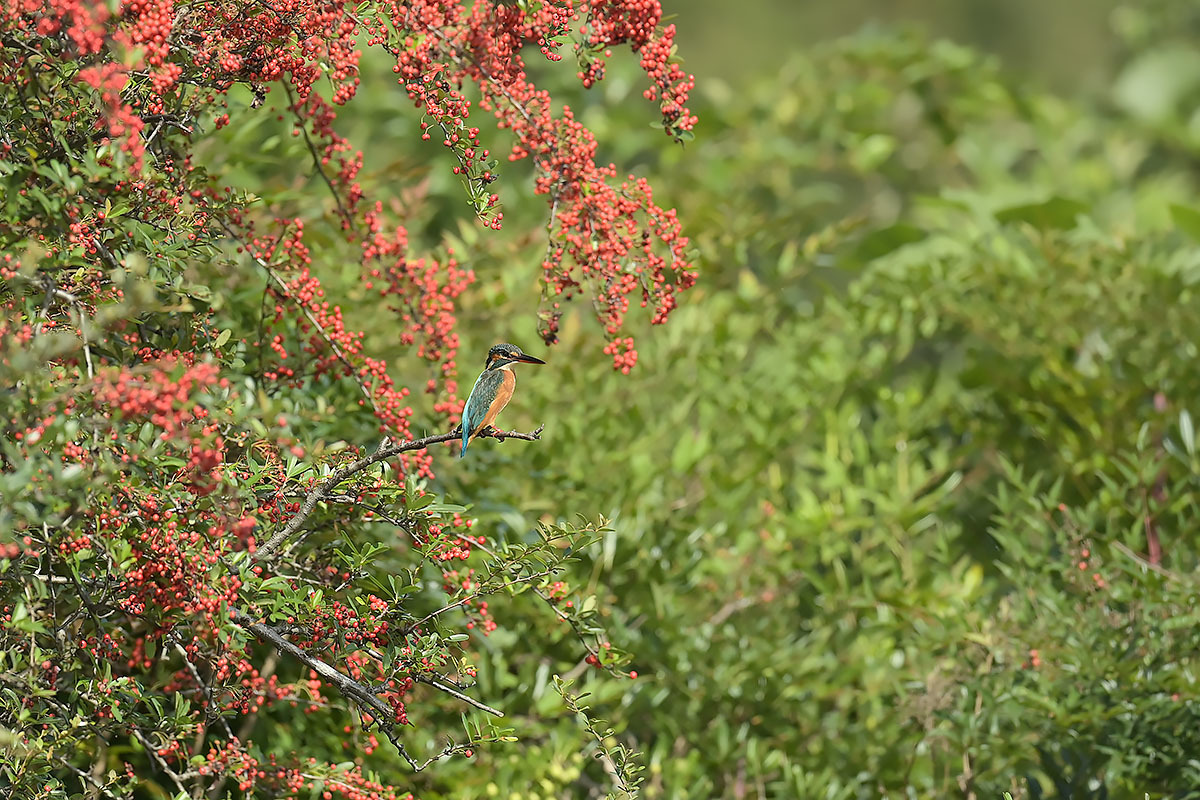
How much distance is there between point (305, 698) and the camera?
3.03 metres

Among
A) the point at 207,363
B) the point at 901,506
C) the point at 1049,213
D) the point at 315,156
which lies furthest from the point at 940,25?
the point at 207,363

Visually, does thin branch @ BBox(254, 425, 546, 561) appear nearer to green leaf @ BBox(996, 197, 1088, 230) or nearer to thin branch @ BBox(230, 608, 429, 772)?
thin branch @ BBox(230, 608, 429, 772)

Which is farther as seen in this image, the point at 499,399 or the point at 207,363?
the point at 499,399

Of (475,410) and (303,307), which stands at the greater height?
(303,307)

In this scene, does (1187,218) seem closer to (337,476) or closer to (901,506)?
(901,506)

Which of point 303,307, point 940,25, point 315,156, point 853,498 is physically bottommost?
point 940,25

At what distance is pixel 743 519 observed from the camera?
12.7ft

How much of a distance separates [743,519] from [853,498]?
1.17ft

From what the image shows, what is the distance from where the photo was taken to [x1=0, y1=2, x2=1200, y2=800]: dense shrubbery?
2338 millimetres

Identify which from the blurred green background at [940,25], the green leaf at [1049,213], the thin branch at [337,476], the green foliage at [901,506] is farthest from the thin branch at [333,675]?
the blurred green background at [940,25]

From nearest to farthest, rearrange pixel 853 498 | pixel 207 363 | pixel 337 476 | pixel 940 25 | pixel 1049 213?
pixel 207 363
pixel 337 476
pixel 853 498
pixel 1049 213
pixel 940 25

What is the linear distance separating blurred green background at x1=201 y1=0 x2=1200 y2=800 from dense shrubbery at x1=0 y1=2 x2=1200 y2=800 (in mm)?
14

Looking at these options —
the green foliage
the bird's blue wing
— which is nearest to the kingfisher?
the bird's blue wing

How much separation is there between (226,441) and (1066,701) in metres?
1.97
